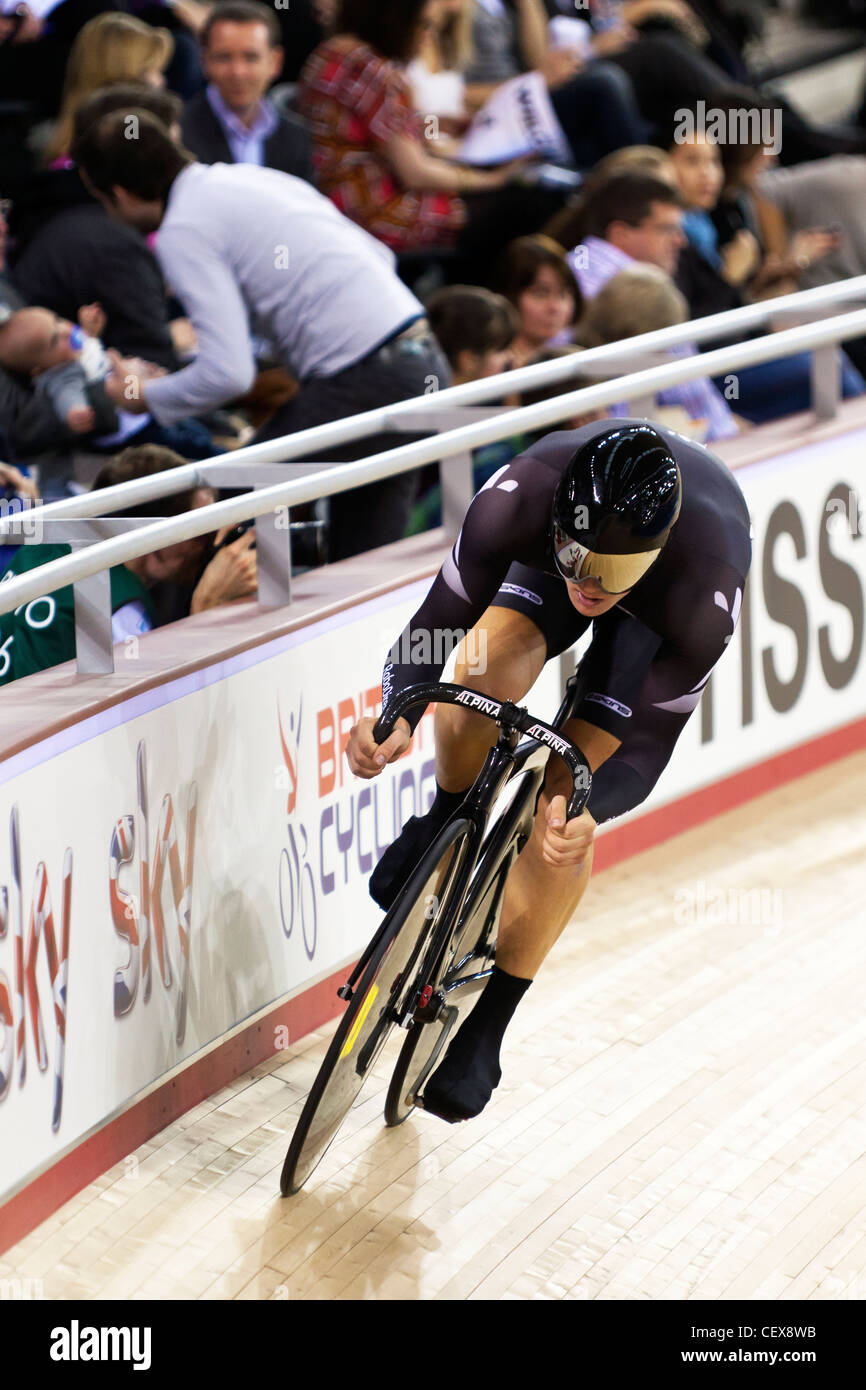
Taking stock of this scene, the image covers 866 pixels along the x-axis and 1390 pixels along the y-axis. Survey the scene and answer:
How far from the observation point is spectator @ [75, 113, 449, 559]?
4.62 m

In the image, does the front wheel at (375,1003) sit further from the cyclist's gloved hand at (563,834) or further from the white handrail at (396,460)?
the white handrail at (396,460)

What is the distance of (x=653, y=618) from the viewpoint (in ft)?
11.1

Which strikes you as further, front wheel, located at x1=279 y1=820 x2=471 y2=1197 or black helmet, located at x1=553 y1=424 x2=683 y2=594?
front wheel, located at x1=279 y1=820 x2=471 y2=1197

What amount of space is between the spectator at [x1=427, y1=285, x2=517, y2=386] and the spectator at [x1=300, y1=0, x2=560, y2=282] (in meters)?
0.99

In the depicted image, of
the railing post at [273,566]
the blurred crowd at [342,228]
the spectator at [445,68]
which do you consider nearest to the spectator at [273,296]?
the blurred crowd at [342,228]

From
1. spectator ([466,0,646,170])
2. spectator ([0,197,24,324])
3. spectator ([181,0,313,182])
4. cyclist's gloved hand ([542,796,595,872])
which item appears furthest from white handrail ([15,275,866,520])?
spectator ([466,0,646,170])

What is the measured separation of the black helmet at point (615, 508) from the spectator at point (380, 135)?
3437 millimetres

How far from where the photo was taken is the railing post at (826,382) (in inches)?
224

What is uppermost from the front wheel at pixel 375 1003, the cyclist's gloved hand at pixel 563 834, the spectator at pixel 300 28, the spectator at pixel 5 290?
the spectator at pixel 300 28

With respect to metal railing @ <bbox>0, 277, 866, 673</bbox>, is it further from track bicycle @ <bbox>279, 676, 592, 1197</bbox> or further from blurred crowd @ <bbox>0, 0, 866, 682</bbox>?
track bicycle @ <bbox>279, 676, 592, 1197</bbox>

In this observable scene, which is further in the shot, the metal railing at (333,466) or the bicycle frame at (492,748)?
the metal railing at (333,466)

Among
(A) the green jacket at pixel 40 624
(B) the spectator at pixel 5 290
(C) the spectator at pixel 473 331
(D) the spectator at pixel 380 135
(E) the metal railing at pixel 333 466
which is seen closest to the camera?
(E) the metal railing at pixel 333 466
